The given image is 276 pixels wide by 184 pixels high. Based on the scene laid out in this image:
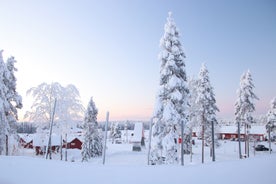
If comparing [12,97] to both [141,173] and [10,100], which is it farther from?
[141,173]

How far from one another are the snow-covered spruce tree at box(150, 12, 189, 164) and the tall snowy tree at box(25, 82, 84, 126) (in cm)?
1335

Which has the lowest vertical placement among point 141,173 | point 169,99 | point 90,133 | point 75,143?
point 75,143

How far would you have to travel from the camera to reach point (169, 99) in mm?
20562

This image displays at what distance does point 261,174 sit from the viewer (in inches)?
256

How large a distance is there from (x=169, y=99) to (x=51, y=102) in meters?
15.6

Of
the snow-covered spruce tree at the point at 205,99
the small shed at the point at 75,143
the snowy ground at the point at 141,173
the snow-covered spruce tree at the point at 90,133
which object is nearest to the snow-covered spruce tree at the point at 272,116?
the snow-covered spruce tree at the point at 205,99

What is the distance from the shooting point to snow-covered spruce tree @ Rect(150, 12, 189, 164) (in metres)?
19.8

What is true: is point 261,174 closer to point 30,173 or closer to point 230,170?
point 230,170

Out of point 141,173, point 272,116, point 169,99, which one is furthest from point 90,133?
point 141,173

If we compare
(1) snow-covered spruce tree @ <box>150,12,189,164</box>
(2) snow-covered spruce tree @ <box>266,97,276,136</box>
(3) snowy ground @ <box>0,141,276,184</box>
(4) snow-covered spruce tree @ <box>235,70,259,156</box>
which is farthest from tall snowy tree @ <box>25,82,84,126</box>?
(2) snow-covered spruce tree @ <box>266,97,276,136</box>

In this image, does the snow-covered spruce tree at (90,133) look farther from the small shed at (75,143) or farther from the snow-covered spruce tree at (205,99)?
the snow-covered spruce tree at (205,99)

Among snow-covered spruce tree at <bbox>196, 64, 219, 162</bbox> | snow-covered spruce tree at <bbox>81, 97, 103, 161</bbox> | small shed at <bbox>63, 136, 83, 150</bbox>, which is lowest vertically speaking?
small shed at <bbox>63, 136, 83, 150</bbox>

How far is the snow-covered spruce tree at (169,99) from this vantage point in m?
19.8

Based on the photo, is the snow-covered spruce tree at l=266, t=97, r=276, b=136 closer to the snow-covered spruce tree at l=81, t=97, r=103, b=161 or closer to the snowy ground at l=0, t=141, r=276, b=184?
the snow-covered spruce tree at l=81, t=97, r=103, b=161
